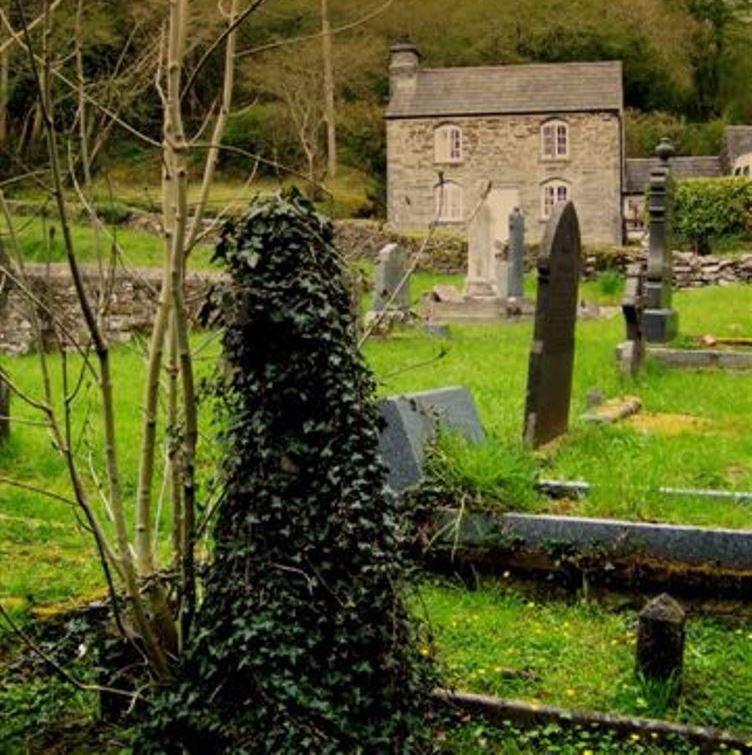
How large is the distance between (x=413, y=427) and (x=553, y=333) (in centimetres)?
268

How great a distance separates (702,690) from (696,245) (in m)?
29.6

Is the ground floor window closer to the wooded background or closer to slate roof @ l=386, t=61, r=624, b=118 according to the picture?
slate roof @ l=386, t=61, r=624, b=118

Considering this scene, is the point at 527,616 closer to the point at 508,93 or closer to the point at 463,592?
the point at 463,592

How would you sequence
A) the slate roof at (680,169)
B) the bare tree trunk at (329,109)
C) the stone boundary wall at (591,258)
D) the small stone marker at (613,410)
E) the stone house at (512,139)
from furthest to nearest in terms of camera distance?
the slate roof at (680,169) < the bare tree trunk at (329,109) < the stone house at (512,139) < the stone boundary wall at (591,258) < the small stone marker at (613,410)

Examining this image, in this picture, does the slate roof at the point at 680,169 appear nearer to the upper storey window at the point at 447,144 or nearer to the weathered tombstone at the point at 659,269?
the upper storey window at the point at 447,144

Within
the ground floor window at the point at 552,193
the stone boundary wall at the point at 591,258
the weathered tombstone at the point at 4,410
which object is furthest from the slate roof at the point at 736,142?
the weathered tombstone at the point at 4,410

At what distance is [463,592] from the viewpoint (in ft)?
19.0

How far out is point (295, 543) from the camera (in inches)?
133

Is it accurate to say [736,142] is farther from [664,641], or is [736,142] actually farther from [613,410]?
[664,641]

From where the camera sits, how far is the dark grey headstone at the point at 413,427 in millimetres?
6047

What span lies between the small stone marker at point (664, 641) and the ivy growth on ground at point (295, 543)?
1293mm

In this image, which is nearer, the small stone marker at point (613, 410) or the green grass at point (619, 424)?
the green grass at point (619, 424)

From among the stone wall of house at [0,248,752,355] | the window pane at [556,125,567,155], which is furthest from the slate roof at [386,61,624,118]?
the stone wall of house at [0,248,752,355]

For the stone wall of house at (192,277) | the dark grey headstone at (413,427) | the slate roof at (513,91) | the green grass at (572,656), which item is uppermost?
the slate roof at (513,91)
